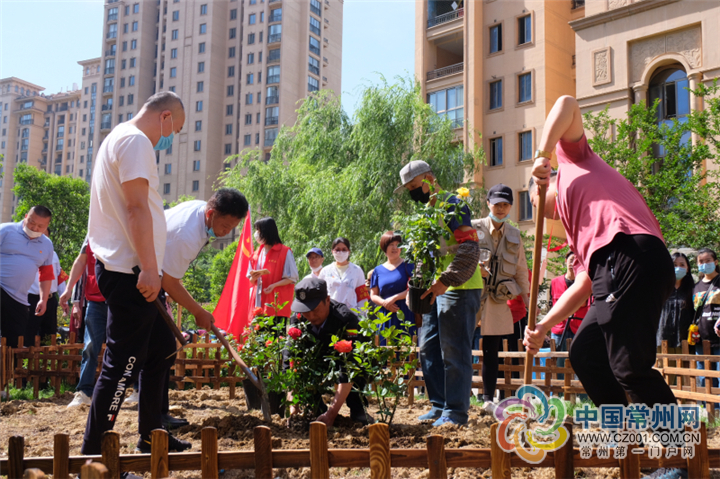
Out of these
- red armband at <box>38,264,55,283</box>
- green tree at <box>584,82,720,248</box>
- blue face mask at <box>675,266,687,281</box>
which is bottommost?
red armband at <box>38,264,55,283</box>

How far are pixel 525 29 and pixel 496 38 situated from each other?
165 cm

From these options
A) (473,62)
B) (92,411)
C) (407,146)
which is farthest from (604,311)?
(473,62)

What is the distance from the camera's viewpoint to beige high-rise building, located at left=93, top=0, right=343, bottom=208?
229 feet

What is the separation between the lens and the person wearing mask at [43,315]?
330 inches

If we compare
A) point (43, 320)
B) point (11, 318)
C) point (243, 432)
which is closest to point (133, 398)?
point (11, 318)

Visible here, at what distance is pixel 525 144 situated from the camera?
95.5ft

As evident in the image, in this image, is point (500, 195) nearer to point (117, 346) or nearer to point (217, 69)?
point (117, 346)

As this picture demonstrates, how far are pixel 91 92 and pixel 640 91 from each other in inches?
3676

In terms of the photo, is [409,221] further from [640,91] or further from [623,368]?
[640,91]

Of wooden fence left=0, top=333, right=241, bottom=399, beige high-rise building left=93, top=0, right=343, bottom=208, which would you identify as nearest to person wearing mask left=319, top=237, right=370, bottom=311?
wooden fence left=0, top=333, right=241, bottom=399

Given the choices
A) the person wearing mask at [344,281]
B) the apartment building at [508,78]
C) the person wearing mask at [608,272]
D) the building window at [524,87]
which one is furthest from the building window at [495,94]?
the person wearing mask at [608,272]

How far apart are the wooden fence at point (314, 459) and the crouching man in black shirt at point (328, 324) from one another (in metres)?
1.64

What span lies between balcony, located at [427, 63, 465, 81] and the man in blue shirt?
27.5m

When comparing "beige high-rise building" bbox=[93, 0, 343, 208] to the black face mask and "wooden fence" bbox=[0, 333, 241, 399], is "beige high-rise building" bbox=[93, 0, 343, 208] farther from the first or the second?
the black face mask
